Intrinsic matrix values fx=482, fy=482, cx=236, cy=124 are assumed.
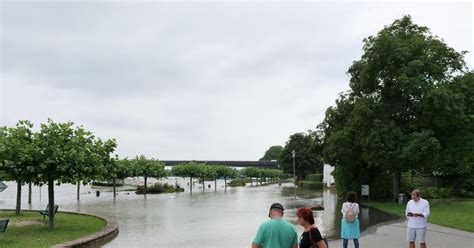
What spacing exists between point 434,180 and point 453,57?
14.1 meters

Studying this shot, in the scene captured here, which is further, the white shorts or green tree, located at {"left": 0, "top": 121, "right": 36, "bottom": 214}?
green tree, located at {"left": 0, "top": 121, "right": 36, "bottom": 214}

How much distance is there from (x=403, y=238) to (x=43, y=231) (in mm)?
12265

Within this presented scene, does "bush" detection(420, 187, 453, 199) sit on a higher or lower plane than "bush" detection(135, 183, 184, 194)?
higher

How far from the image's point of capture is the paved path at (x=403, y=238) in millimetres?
13758

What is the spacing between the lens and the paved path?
13758 mm

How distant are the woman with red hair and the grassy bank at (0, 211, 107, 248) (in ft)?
31.5

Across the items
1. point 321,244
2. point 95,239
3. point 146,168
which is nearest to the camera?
point 321,244

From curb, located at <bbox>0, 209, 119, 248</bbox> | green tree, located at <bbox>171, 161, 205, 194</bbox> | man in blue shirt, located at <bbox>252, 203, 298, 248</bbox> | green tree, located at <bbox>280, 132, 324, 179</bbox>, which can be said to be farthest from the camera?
green tree, located at <bbox>280, 132, 324, 179</bbox>

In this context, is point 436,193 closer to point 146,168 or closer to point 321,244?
point 146,168

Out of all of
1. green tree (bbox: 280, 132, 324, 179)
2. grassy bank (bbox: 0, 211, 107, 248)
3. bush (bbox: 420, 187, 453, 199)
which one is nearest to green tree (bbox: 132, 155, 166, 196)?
bush (bbox: 420, 187, 453, 199)

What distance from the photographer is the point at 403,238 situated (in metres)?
15.2

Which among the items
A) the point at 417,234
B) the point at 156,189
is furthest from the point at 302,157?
the point at 417,234

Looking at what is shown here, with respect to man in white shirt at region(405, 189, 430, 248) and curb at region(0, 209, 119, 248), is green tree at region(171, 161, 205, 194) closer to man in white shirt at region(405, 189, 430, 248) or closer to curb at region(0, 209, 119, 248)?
curb at region(0, 209, 119, 248)

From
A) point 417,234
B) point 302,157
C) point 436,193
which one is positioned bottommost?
point 436,193
